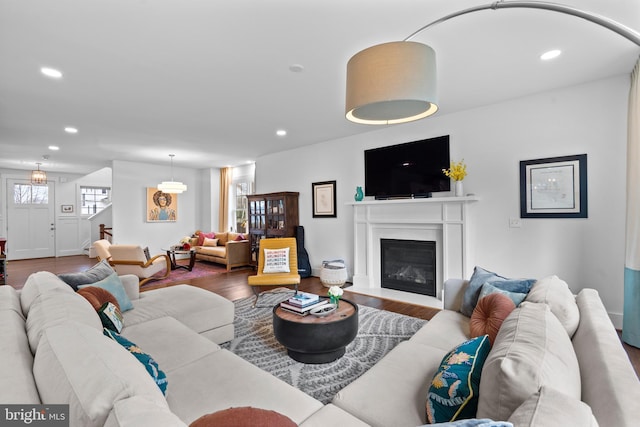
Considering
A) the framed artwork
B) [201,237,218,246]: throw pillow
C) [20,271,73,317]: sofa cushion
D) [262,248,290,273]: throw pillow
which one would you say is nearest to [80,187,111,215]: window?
the framed artwork

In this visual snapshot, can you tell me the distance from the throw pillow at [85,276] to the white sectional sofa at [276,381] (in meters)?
0.27

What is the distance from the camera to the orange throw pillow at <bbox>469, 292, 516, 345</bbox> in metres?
Answer: 1.74

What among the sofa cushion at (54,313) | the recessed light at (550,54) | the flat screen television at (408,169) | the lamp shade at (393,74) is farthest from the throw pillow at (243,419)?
the flat screen television at (408,169)

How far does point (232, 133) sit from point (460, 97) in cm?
339

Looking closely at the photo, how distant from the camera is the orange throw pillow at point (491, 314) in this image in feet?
5.72

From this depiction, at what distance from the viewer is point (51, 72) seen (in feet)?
8.82

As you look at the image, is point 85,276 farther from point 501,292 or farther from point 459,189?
point 459,189

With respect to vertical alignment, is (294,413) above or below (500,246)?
below

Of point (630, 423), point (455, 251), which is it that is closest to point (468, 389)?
point (630, 423)

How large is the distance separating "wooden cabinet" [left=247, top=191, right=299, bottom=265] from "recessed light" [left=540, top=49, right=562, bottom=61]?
4221 millimetres

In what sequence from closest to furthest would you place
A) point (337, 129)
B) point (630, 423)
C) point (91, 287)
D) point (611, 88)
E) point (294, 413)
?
point (630, 423), point (294, 413), point (91, 287), point (611, 88), point (337, 129)

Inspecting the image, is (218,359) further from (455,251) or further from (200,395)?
(455,251)

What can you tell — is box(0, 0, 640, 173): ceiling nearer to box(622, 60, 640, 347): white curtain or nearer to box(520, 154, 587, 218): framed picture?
box(622, 60, 640, 347): white curtain

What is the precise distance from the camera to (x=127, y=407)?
740 mm
